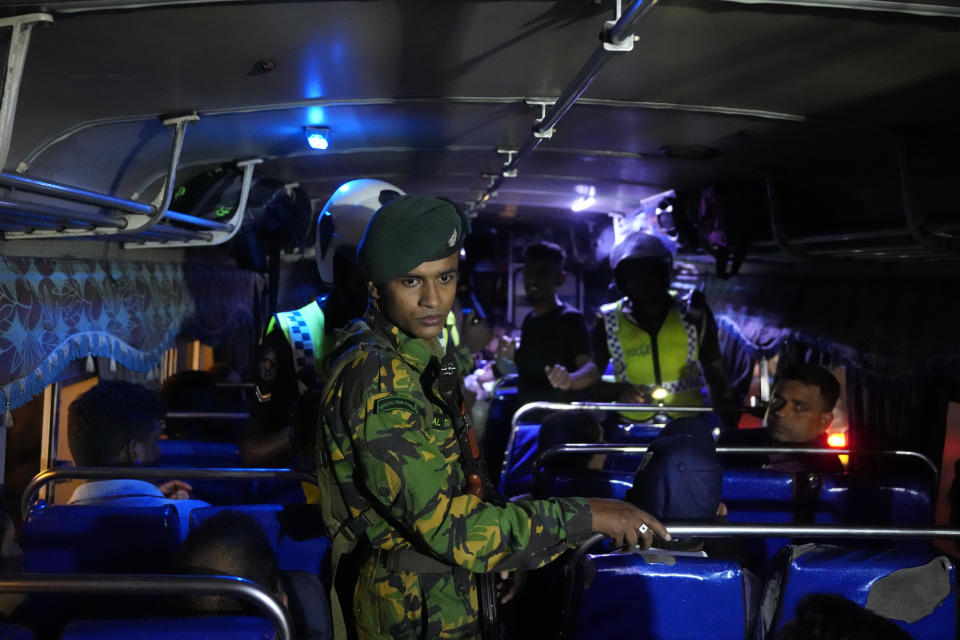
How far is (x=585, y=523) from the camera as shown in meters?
1.89

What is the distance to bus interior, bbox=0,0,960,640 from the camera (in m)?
2.07

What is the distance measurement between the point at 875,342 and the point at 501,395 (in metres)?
2.97

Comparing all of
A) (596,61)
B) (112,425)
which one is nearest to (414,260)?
(596,61)

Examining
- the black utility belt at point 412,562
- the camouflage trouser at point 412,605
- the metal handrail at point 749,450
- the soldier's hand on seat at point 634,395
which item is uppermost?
the soldier's hand on seat at point 634,395

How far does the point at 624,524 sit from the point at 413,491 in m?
0.55

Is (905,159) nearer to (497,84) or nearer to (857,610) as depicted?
(497,84)

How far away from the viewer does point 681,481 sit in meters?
2.26

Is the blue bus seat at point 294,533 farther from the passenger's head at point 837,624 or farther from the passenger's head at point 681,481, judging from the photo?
the passenger's head at point 837,624

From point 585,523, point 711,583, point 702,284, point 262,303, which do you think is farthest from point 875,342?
point 262,303

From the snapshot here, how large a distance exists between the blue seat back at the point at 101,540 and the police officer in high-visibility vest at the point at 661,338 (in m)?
3.10

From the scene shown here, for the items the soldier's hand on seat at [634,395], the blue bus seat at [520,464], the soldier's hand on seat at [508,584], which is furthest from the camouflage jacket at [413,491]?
the soldier's hand on seat at [634,395]

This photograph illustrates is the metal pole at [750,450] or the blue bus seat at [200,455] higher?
the metal pole at [750,450]

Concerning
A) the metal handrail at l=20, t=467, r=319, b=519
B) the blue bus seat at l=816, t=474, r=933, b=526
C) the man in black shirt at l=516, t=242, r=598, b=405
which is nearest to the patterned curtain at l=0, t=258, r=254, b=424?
the metal handrail at l=20, t=467, r=319, b=519

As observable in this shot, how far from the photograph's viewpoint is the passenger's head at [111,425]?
3.48m
